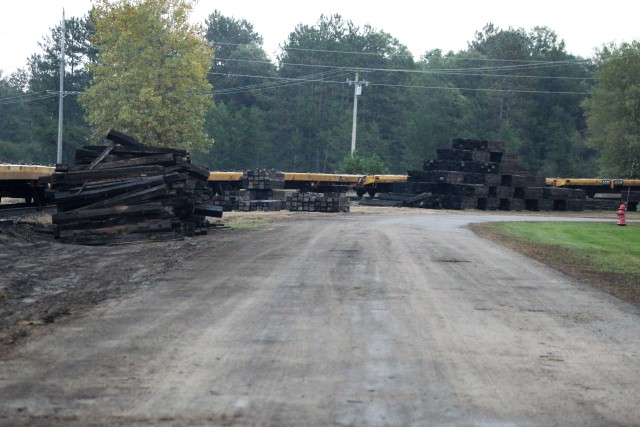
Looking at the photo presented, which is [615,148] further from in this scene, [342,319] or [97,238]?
[342,319]

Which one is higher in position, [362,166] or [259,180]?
[362,166]

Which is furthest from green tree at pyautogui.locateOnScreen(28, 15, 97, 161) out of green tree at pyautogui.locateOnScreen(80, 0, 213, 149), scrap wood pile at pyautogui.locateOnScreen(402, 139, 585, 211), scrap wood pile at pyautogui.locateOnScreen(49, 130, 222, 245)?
scrap wood pile at pyautogui.locateOnScreen(49, 130, 222, 245)

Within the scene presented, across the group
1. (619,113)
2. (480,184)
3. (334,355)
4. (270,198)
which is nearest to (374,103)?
(619,113)

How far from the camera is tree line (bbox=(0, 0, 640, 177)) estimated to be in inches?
3290

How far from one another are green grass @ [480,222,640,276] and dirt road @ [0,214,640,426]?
4816 mm

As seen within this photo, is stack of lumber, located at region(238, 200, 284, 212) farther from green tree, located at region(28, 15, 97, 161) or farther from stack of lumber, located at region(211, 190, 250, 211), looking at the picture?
green tree, located at region(28, 15, 97, 161)

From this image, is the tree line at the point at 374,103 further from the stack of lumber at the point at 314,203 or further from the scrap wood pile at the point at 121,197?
the scrap wood pile at the point at 121,197

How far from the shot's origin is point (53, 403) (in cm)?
631

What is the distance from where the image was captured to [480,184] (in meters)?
45.2

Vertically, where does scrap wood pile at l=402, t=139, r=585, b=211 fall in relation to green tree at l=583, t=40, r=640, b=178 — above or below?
below

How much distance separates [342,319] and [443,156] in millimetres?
37796

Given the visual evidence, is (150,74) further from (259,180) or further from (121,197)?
(121,197)

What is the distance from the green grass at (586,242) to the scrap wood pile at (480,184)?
1023 cm

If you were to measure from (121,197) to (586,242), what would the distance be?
13216 mm
